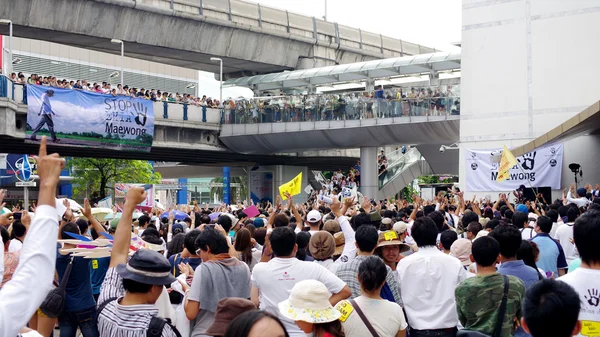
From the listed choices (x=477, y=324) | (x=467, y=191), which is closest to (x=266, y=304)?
(x=477, y=324)

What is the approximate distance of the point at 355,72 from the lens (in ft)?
152

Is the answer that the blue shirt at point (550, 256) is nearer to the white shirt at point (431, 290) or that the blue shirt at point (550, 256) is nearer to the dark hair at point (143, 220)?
the white shirt at point (431, 290)

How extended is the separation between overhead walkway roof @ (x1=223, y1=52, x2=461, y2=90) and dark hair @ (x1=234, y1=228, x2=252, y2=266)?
35218mm

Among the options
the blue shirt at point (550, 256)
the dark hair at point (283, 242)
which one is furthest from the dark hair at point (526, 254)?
the dark hair at point (283, 242)

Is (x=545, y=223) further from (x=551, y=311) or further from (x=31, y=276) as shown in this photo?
(x=31, y=276)

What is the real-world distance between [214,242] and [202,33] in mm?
40040

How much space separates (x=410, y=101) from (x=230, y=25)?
43.4ft

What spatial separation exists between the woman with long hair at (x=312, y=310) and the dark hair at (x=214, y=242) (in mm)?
1698

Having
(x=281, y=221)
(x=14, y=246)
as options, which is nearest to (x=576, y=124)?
(x=281, y=221)

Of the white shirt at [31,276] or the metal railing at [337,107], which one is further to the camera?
the metal railing at [337,107]

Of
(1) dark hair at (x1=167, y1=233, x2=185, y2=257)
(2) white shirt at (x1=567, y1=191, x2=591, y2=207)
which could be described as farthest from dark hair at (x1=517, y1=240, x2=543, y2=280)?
(2) white shirt at (x1=567, y1=191, x2=591, y2=207)

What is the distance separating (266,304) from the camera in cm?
668

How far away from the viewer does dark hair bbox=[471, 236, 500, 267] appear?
6.14 m

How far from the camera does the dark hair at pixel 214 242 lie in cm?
676
